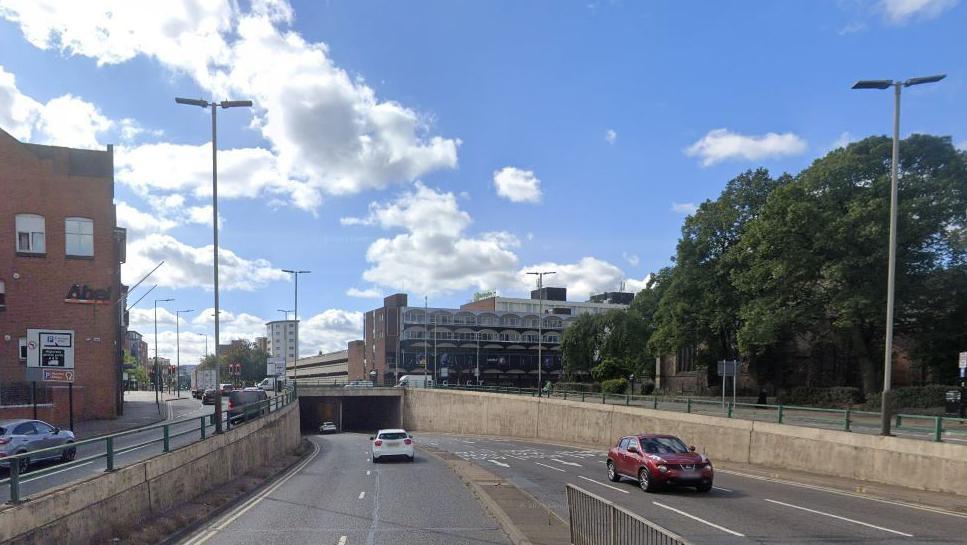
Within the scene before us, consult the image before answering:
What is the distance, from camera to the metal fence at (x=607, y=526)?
283 inches

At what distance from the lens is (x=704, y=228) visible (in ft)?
181

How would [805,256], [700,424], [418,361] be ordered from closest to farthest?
[700,424], [805,256], [418,361]

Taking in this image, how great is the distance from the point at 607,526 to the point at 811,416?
20.1 metres

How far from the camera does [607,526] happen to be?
9047mm

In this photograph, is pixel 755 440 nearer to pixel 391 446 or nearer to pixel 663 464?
pixel 663 464

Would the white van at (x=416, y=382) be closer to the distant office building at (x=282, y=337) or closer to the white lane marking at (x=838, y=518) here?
the distant office building at (x=282, y=337)

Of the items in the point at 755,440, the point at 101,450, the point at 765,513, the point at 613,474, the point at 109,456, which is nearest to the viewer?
the point at 109,456

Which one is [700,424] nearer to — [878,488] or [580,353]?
[878,488]

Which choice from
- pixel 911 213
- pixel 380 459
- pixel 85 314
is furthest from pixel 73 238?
pixel 911 213

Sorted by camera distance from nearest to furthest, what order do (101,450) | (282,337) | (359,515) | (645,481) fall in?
1. (101,450)
2. (359,515)
3. (645,481)
4. (282,337)

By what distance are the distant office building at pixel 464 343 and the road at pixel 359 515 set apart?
90579 millimetres

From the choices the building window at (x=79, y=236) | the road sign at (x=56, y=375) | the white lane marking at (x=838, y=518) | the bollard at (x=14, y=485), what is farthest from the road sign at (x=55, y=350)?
the white lane marking at (x=838, y=518)

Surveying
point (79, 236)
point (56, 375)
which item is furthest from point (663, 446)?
point (79, 236)

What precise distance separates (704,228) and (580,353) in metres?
27.5
